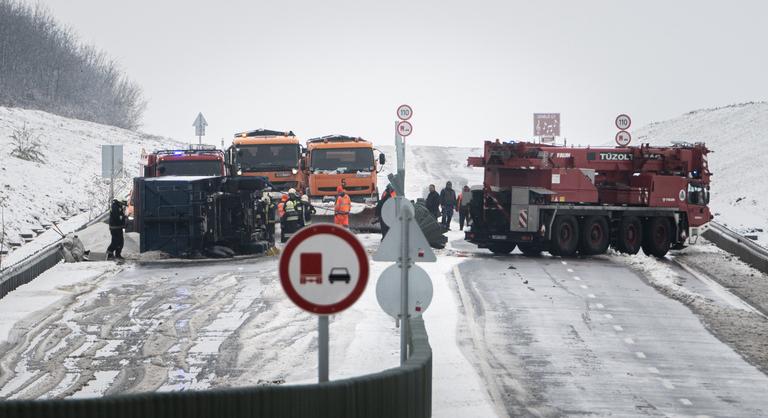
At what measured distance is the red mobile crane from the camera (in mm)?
30281

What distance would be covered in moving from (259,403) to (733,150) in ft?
193

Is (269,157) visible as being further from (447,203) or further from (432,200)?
(447,203)

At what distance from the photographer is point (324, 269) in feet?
26.4

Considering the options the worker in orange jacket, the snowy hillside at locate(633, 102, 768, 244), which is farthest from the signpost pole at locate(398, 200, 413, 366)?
the snowy hillside at locate(633, 102, 768, 244)

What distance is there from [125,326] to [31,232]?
1628 cm

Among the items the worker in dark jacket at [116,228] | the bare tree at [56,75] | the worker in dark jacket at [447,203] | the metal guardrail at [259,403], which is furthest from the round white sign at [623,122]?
the bare tree at [56,75]

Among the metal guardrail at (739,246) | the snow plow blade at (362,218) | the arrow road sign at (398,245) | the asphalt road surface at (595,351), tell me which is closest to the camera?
the arrow road sign at (398,245)

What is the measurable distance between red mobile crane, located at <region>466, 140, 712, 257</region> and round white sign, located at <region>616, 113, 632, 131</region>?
11.3 m

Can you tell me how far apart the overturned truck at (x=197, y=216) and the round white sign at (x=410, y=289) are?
16170mm

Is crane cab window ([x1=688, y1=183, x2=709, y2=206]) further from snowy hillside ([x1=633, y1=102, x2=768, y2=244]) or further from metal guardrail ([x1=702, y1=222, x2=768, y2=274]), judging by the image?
snowy hillside ([x1=633, y1=102, x2=768, y2=244])

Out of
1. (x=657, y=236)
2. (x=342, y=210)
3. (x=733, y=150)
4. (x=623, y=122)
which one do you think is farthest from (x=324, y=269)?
(x=733, y=150)

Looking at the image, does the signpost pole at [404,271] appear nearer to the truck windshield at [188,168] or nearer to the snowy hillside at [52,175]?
the truck windshield at [188,168]

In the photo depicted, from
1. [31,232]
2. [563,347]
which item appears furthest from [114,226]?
[563,347]

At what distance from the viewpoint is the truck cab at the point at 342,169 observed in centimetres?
3691
